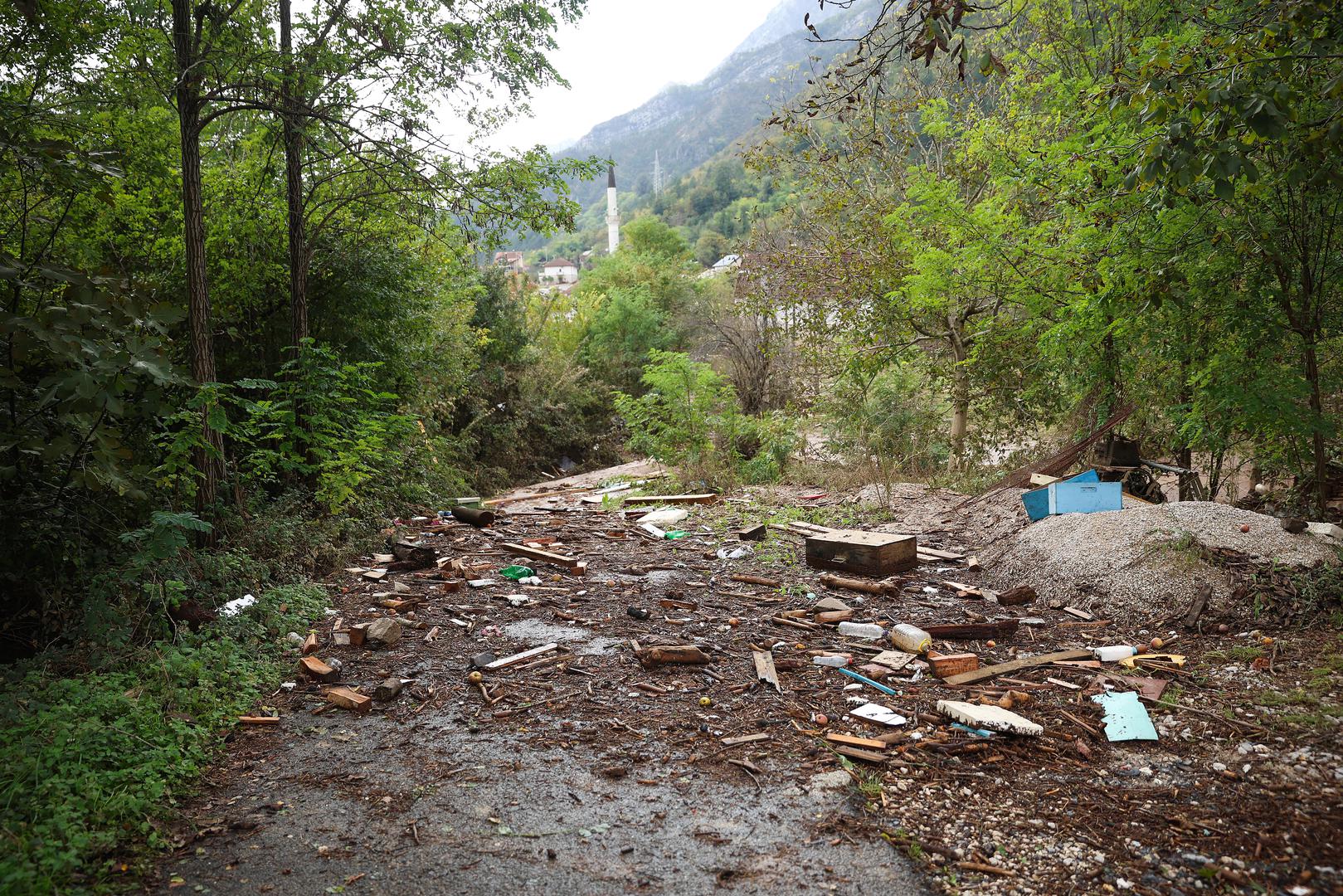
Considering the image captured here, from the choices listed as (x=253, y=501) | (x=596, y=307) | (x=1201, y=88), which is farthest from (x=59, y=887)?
(x=596, y=307)

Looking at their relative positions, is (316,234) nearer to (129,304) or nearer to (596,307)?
Result: (129,304)

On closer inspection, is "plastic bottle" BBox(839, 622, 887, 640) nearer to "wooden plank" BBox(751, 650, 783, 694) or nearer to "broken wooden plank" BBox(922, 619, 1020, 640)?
"broken wooden plank" BBox(922, 619, 1020, 640)

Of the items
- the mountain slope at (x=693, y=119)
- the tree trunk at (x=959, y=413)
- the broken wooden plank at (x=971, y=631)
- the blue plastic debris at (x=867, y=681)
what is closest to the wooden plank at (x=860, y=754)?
the blue plastic debris at (x=867, y=681)

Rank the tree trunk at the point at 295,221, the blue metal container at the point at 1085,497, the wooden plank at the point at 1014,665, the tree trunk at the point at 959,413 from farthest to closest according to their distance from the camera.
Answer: the tree trunk at the point at 959,413 < the tree trunk at the point at 295,221 < the blue metal container at the point at 1085,497 < the wooden plank at the point at 1014,665

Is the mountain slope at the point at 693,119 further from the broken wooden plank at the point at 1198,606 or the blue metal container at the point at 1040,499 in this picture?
the broken wooden plank at the point at 1198,606

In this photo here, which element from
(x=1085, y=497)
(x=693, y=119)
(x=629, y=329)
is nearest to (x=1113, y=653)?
(x=1085, y=497)

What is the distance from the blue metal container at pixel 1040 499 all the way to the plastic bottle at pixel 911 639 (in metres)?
3.13

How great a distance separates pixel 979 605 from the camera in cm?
572

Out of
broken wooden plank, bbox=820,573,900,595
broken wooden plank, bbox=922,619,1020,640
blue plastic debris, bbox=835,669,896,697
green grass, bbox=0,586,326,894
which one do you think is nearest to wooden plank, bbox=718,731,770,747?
blue plastic debris, bbox=835,669,896,697

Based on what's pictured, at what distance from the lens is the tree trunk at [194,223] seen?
571 centimetres

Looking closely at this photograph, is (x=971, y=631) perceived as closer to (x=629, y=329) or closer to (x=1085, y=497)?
(x=1085, y=497)

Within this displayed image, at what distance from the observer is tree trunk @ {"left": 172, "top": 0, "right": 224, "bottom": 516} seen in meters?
5.71

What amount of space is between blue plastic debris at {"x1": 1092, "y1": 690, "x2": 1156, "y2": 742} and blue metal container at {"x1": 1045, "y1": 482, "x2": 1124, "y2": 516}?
348 cm

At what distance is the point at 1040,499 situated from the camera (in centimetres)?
734
